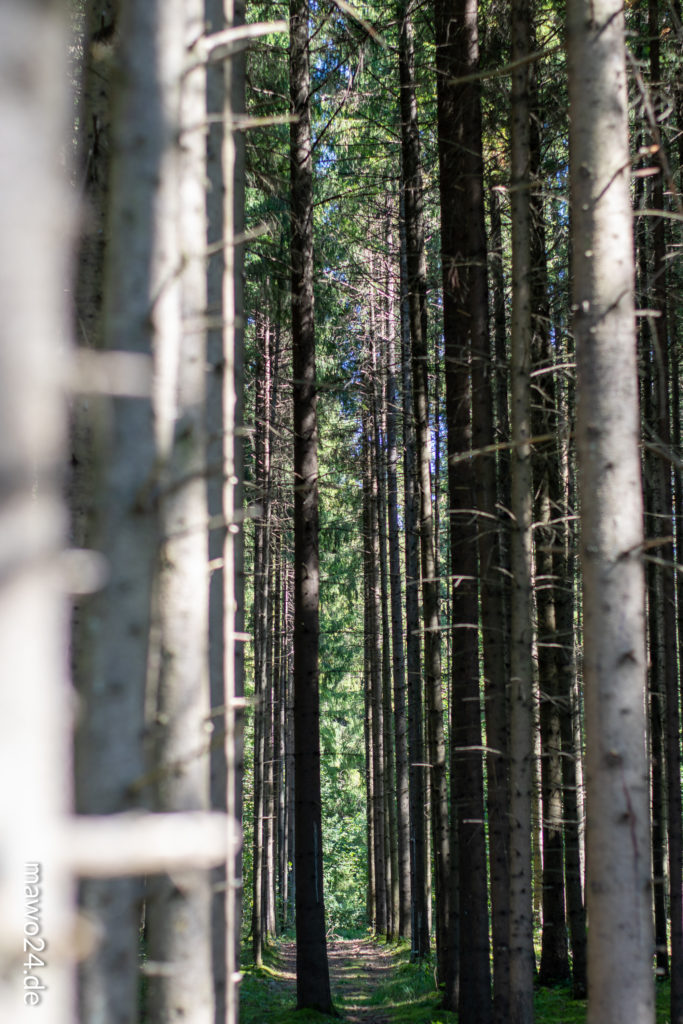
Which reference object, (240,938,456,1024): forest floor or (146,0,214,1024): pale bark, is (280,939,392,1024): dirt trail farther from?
(146,0,214,1024): pale bark

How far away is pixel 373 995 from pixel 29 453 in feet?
49.3

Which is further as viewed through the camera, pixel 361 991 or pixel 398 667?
pixel 398 667

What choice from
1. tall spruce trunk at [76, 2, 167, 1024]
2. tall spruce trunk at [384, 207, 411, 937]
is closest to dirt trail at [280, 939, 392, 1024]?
tall spruce trunk at [384, 207, 411, 937]

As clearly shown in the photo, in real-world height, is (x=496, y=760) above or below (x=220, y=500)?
below

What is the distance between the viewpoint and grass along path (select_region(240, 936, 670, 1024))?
1055 centimetres

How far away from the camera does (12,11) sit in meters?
1.24

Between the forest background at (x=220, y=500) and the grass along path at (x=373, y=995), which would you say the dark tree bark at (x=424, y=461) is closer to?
the forest background at (x=220, y=500)

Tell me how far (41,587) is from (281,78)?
1277 centimetres

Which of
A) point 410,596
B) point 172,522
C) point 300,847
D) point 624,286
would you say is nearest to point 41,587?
point 172,522

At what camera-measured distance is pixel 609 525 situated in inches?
161

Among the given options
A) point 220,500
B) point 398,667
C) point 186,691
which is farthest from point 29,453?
point 398,667

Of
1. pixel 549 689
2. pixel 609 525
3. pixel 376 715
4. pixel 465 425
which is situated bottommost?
pixel 376 715

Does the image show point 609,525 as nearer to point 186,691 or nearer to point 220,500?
point 220,500

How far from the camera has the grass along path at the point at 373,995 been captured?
10.6 meters
